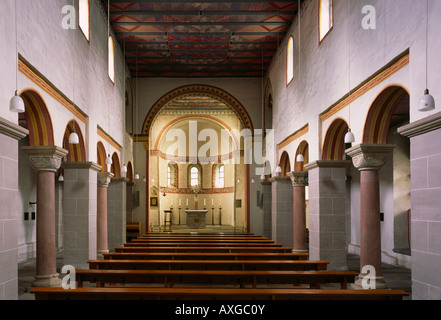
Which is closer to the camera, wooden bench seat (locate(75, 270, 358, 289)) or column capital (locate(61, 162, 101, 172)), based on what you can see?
wooden bench seat (locate(75, 270, 358, 289))

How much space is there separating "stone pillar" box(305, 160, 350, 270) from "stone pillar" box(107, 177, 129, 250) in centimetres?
909

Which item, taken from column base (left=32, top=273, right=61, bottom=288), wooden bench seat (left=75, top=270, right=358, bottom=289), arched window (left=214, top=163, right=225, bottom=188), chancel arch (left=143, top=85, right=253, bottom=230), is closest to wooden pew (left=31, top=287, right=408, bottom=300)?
wooden bench seat (left=75, top=270, right=358, bottom=289)

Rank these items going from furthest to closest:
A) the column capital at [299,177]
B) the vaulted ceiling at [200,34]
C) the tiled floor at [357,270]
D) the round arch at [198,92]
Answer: the round arch at [198,92]
the column capital at [299,177]
the vaulted ceiling at [200,34]
the tiled floor at [357,270]

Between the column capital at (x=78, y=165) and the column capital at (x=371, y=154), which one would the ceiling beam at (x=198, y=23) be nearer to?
the column capital at (x=78, y=165)

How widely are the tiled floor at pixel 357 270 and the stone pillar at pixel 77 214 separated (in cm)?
132

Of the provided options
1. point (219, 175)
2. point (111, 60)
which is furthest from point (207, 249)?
point (219, 175)

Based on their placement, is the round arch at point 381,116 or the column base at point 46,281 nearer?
the round arch at point 381,116

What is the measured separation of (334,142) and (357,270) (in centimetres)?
425

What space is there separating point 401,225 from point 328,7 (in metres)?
7.67

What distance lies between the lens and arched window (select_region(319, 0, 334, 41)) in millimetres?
11938

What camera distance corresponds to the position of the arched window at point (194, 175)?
111ft

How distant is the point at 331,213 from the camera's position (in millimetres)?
12289

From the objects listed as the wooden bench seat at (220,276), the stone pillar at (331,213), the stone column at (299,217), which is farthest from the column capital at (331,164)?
the wooden bench seat at (220,276)

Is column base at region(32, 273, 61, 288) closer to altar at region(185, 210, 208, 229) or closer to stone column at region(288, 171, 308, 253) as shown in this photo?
stone column at region(288, 171, 308, 253)
